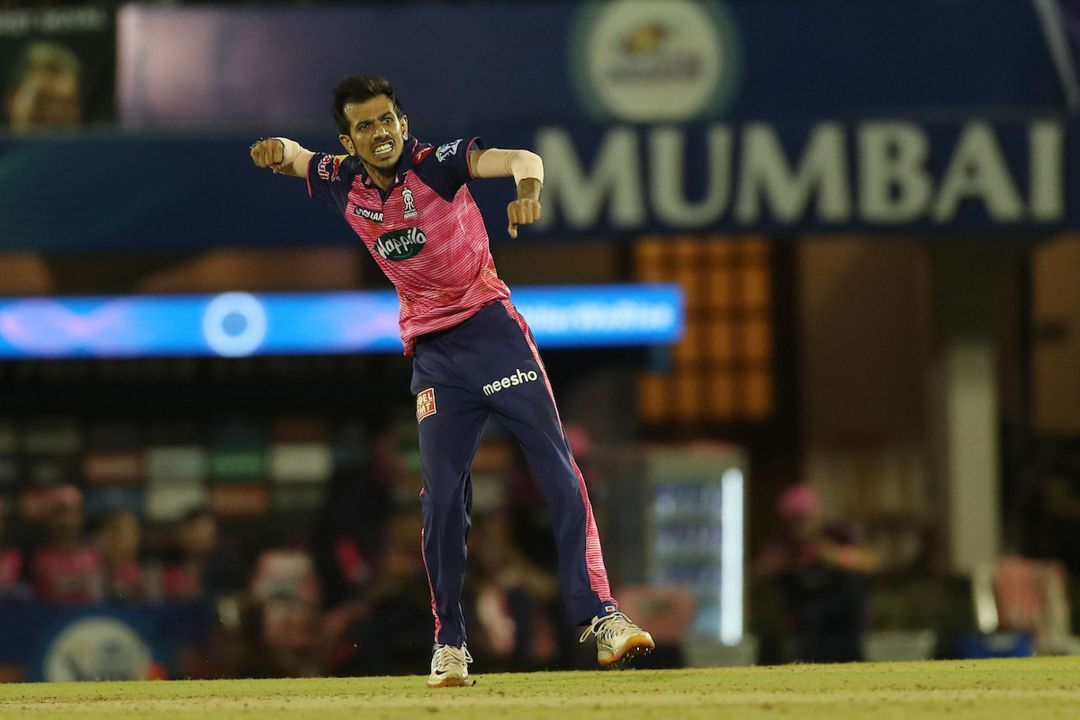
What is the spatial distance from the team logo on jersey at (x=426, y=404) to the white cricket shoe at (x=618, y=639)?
3.30 feet

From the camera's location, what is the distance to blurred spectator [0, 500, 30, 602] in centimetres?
1384

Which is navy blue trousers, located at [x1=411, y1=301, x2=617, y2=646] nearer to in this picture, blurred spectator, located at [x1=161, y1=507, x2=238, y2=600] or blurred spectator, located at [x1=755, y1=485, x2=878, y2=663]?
blurred spectator, located at [x1=755, y1=485, x2=878, y2=663]

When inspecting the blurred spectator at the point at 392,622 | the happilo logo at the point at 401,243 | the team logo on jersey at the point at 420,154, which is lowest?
the blurred spectator at the point at 392,622

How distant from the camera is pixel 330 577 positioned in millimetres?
13867

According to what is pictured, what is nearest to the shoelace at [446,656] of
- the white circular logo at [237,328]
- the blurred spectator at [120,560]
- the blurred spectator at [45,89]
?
the blurred spectator at [120,560]

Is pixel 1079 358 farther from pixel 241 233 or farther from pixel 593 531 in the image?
pixel 593 531

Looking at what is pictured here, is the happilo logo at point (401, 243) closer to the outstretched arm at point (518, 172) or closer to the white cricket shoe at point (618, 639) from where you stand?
the outstretched arm at point (518, 172)

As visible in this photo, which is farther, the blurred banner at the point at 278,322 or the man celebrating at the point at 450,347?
the blurred banner at the point at 278,322

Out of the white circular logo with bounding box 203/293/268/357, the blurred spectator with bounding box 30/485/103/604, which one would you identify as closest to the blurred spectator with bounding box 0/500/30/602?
the blurred spectator with bounding box 30/485/103/604

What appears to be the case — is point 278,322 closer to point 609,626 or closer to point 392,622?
point 392,622

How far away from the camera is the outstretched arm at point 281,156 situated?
7891mm

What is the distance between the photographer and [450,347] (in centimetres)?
771

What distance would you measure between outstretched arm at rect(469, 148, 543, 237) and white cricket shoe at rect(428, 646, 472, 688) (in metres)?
1.69

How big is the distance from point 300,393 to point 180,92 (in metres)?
2.94
